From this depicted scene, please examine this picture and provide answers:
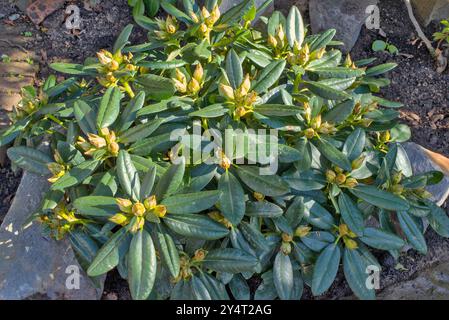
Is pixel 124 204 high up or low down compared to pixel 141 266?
up

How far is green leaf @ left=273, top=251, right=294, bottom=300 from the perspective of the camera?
1.88 metres

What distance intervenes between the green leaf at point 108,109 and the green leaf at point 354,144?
903mm

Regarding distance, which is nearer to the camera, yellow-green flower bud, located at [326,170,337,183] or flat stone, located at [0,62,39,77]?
yellow-green flower bud, located at [326,170,337,183]

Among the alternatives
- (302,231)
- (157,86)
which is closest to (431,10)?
(302,231)

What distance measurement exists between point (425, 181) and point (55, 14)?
8.97ft

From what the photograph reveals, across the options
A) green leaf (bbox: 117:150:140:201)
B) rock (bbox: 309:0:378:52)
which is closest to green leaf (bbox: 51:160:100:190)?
green leaf (bbox: 117:150:140:201)

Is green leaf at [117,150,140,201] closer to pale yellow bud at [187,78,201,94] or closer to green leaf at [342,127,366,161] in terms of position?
pale yellow bud at [187,78,201,94]

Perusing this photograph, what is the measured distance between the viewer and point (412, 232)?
1916 millimetres

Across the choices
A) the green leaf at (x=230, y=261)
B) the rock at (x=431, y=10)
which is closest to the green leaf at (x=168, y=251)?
the green leaf at (x=230, y=261)

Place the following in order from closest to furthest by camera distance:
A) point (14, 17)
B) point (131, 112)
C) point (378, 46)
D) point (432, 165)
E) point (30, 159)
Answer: point (131, 112) < point (30, 159) < point (432, 165) < point (378, 46) < point (14, 17)

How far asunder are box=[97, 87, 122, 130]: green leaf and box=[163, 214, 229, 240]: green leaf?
16.6 inches

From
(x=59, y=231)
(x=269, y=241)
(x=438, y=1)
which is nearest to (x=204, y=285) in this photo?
(x=269, y=241)

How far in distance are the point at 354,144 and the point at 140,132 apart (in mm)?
848

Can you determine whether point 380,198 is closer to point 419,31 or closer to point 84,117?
point 84,117
